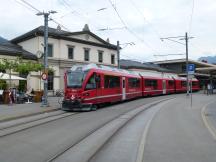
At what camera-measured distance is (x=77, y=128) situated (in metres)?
13.8

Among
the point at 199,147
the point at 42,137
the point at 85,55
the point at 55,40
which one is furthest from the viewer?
the point at 85,55

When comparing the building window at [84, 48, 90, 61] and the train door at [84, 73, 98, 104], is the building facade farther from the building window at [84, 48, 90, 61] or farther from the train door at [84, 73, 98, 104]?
the train door at [84, 73, 98, 104]

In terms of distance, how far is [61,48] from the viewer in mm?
44125

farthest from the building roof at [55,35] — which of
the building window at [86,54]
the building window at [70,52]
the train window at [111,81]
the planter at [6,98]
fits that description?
the train window at [111,81]

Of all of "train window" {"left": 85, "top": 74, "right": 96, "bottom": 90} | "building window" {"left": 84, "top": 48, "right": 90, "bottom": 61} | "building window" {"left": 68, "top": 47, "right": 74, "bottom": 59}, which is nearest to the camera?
"train window" {"left": 85, "top": 74, "right": 96, "bottom": 90}

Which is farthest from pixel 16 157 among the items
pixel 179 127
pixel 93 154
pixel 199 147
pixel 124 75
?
pixel 124 75

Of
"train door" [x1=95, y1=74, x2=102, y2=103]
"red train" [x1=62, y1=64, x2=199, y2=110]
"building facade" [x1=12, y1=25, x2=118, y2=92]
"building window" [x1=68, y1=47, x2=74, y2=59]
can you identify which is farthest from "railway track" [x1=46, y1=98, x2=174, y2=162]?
"building window" [x1=68, y1=47, x2=74, y2=59]

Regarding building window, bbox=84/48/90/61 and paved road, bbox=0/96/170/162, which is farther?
building window, bbox=84/48/90/61

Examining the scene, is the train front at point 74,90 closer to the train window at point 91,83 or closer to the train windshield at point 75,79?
the train windshield at point 75,79

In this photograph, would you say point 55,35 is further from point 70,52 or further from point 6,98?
point 6,98

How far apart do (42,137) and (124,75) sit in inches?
770

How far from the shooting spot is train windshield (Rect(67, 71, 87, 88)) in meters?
22.5

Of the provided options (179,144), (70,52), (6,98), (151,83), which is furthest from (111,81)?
(70,52)

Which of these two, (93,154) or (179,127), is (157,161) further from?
(179,127)
